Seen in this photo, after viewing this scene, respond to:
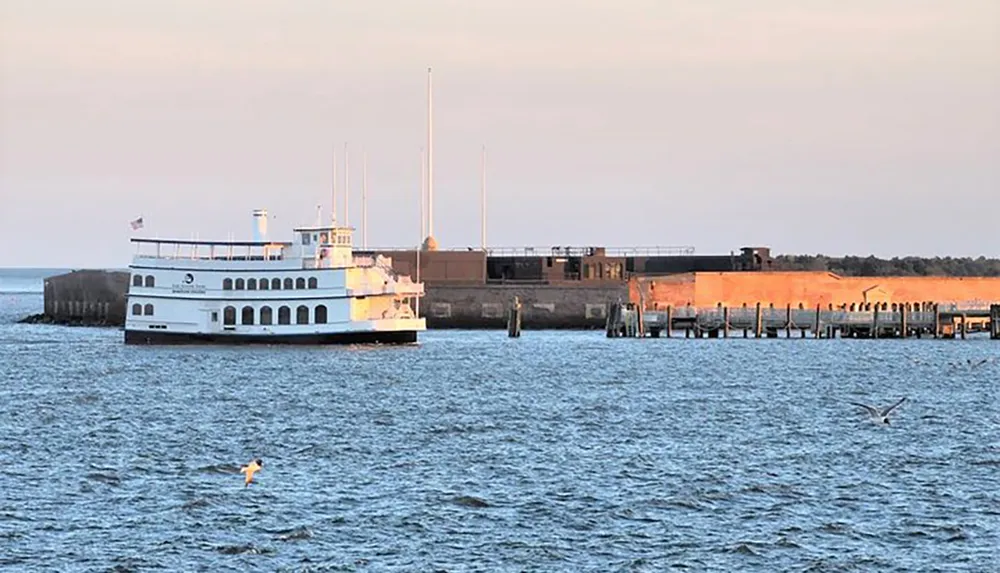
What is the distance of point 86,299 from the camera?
462 ft

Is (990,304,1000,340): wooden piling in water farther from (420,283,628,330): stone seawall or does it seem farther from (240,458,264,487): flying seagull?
(240,458,264,487): flying seagull

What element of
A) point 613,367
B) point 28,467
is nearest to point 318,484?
point 28,467

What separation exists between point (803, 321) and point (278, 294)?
1394 inches

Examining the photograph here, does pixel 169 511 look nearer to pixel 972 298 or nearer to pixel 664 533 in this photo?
pixel 664 533

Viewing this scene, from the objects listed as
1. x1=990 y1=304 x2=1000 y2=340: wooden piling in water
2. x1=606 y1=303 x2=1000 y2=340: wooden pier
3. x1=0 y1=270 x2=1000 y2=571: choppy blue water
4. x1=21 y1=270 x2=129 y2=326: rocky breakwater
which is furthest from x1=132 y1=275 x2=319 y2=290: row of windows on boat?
x1=21 y1=270 x2=129 y2=326: rocky breakwater

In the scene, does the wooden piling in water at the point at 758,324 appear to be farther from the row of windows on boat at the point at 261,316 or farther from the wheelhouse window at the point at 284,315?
the wheelhouse window at the point at 284,315

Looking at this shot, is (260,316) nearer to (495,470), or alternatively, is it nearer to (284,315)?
(284,315)

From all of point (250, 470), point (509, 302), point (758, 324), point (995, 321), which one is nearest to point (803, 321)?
point (758, 324)

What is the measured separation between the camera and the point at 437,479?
129ft

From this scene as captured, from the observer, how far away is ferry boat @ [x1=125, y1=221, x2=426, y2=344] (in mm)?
87000

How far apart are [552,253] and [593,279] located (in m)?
5.61

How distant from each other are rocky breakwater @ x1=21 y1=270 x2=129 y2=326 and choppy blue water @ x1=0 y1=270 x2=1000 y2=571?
59.6 metres

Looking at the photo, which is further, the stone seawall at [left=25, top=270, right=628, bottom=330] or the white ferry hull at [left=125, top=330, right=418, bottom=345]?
the stone seawall at [left=25, top=270, right=628, bottom=330]

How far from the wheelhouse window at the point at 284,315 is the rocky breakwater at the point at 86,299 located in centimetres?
4394
